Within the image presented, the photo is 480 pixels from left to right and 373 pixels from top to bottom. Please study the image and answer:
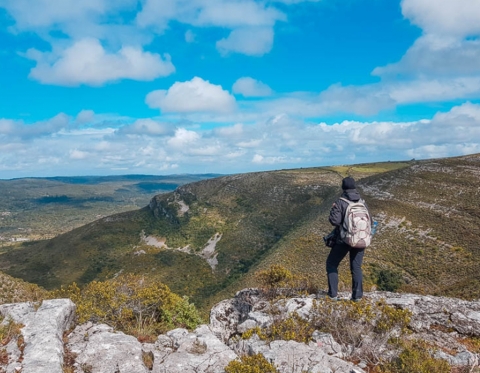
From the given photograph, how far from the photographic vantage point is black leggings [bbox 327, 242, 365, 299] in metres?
9.62

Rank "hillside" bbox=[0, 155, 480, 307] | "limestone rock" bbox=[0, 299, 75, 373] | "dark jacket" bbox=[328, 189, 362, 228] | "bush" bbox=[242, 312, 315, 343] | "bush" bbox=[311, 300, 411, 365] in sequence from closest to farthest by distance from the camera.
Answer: "limestone rock" bbox=[0, 299, 75, 373]
"bush" bbox=[311, 300, 411, 365]
"bush" bbox=[242, 312, 315, 343]
"dark jacket" bbox=[328, 189, 362, 228]
"hillside" bbox=[0, 155, 480, 307]

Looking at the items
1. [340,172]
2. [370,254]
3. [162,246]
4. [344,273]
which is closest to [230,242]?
[162,246]

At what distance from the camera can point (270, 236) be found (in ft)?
308

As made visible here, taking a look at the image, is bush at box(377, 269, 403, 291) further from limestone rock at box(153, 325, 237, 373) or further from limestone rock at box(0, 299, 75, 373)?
limestone rock at box(0, 299, 75, 373)

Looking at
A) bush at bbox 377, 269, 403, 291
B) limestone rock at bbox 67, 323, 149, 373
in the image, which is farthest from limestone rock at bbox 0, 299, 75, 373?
bush at bbox 377, 269, 403, 291

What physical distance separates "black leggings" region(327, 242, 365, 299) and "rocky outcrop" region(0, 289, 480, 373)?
1012mm

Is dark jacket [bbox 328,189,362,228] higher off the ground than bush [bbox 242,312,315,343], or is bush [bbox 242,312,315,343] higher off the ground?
dark jacket [bbox 328,189,362,228]

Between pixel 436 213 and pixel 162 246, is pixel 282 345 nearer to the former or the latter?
pixel 436 213

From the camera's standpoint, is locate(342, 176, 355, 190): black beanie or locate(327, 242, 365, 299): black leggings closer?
locate(342, 176, 355, 190): black beanie

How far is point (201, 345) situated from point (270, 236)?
86993mm

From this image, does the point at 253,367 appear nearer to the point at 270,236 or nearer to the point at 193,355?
the point at 193,355

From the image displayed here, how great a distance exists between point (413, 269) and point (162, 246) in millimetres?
81825

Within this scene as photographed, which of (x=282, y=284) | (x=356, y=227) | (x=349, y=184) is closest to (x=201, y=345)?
(x=356, y=227)

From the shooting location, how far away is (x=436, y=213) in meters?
60.5
